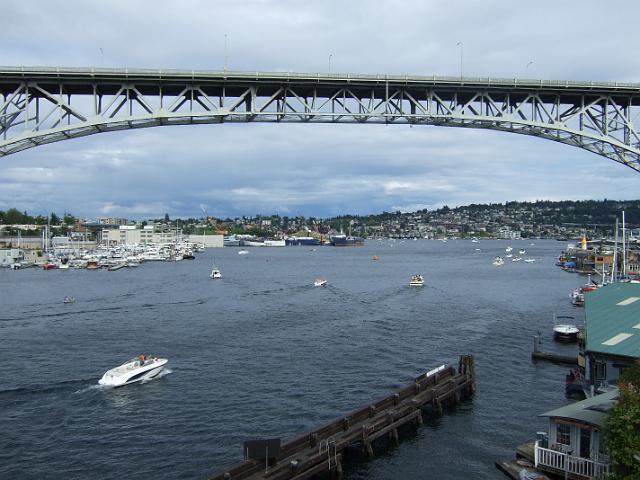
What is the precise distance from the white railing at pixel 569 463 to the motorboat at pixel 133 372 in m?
20.6

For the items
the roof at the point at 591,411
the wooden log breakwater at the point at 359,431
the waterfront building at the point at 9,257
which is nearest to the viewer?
the roof at the point at 591,411

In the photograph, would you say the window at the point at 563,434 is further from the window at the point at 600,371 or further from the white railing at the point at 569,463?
the window at the point at 600,371

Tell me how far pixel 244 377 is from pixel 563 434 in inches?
700

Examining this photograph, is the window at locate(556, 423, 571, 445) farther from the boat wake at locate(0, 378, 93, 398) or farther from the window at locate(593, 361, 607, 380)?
the boat wake at locate(0, 378, 93, 398)

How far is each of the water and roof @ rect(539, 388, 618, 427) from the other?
3438 mm

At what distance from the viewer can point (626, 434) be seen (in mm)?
13867

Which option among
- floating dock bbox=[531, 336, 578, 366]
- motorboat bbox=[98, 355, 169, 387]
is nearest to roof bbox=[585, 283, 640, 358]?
floating dock bbox=[531, 336, 578, 366]

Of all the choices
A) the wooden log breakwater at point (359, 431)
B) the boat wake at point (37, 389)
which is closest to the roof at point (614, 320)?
the wooden log breakwater at point (359, 431)

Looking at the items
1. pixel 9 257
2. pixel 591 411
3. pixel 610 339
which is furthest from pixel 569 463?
pixel 9 257

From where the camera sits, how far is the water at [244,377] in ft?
72.7

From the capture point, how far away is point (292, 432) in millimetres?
24125

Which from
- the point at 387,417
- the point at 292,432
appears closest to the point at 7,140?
the point at 292,432

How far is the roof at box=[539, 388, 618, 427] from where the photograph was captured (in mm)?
18188

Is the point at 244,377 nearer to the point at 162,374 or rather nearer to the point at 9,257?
the point at 162,374
